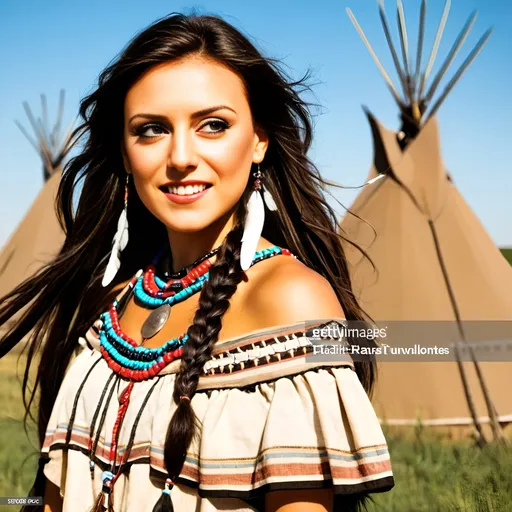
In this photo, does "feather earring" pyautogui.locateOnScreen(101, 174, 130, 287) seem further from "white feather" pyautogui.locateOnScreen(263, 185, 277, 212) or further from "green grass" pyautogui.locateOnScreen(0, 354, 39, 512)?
"green grass" pyautogui.locateOnScreen(0, 354, 39, 512)

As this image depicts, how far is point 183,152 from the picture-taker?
1802mm

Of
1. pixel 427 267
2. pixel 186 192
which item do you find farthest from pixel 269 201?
pixel 427 267

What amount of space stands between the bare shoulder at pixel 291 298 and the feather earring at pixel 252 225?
0.09m

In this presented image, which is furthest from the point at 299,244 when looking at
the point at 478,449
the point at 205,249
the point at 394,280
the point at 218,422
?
the point at 394,280

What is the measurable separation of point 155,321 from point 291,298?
45 centimetres

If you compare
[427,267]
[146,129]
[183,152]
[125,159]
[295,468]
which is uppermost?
[427,267]

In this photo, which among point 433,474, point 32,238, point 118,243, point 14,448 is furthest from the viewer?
point 32,238

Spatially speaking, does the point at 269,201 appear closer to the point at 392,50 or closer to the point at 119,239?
the point at 119,239

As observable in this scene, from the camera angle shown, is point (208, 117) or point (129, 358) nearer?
point (208, 117)

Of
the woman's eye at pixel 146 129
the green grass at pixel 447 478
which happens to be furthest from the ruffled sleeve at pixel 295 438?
the green grass at pixel 447 478

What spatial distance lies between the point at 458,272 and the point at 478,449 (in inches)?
57.7

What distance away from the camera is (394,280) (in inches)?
243

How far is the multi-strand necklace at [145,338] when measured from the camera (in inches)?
72.9

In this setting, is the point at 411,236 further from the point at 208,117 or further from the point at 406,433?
the point at 208,117
